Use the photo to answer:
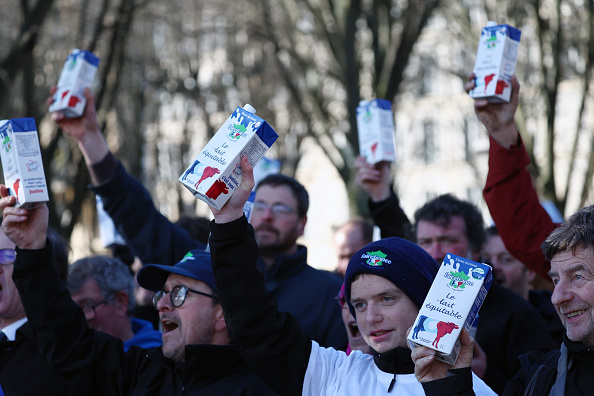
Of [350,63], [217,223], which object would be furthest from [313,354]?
[350,63]

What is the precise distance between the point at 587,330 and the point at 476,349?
4.27ft

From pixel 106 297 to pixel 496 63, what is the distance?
292 cm

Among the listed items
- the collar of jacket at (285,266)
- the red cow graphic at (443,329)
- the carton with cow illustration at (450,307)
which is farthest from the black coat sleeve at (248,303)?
the collar of jacket at (285,266)

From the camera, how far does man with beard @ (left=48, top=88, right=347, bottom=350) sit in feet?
17.0

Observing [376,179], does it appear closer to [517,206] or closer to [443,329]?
[517,206]

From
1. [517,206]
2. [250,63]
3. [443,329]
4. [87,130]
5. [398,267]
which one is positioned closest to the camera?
[443,329]

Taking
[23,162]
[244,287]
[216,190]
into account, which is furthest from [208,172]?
[23,162]

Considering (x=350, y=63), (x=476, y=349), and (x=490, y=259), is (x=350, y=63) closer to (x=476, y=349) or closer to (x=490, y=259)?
(x=490, y=259)

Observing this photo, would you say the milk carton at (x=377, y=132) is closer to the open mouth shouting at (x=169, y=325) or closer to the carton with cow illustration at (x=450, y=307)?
the open mouth shouting at (x=169, y=325)

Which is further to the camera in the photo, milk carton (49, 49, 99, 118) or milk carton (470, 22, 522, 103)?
milk carton (49, 49, 99, 118)

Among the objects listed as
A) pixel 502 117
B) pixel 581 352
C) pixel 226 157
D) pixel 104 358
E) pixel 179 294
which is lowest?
pixel 104 358

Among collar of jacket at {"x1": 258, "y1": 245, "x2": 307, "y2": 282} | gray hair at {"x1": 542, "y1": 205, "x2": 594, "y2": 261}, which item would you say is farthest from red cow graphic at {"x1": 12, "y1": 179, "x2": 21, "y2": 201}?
gray hair at {"x1": 542, "y1": 205, "x2": 594, "y2": 261}

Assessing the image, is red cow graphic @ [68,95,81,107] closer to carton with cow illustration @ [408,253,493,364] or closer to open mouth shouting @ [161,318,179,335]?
open mouth shouting @ [161,318,179,335]

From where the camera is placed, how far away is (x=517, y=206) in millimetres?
4410
